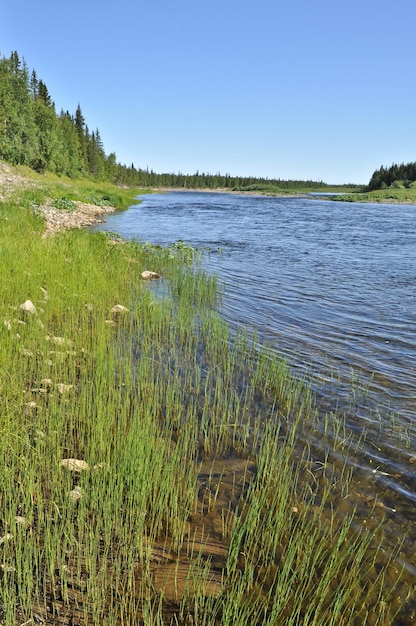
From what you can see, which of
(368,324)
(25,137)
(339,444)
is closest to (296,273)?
(368,324)

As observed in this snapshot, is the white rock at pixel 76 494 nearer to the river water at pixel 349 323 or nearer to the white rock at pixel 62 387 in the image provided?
the white rock at pixel 62 387

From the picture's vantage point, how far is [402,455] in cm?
538

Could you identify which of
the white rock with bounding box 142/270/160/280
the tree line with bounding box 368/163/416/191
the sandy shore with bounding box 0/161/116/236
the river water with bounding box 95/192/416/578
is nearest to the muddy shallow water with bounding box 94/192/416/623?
the river water with bounding box 95/192/416/578

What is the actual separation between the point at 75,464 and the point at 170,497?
981 mm

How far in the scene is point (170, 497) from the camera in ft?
12.9

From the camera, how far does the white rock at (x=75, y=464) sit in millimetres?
4086

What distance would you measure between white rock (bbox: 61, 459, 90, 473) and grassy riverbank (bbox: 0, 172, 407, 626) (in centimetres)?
1

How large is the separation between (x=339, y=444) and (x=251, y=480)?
5.16 ft

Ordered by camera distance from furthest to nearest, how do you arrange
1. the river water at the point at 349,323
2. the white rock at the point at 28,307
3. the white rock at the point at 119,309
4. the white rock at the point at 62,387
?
the white rock at the point at 119,309, the white rock at the point at 28,307, the river water at the point at 349,323, the white rock at the point at 62,387

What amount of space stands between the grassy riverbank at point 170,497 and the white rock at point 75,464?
1 centimetres

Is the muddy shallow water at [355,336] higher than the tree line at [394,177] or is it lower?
lower

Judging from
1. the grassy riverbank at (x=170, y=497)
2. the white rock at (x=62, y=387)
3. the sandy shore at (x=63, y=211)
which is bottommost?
the grassy riverbank at (x=170, y=497)

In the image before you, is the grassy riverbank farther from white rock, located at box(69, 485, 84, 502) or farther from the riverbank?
the riverbank

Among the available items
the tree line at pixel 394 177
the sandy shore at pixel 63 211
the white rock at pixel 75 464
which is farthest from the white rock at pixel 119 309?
the tree line at pixel 394 177
